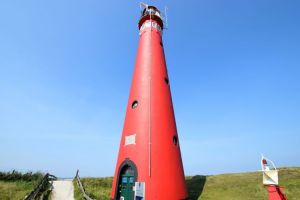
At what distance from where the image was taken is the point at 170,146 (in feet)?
40.0

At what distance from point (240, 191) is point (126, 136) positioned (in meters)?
9.74

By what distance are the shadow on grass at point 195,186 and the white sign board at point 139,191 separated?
6312 millimetres

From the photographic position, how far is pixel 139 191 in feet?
35.5

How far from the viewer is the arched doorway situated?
11.5 meters

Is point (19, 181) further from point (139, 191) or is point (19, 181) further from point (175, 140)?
point (175, 140)

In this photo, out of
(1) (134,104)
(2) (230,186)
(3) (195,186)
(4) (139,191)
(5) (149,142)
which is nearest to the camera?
(4) (139,191)

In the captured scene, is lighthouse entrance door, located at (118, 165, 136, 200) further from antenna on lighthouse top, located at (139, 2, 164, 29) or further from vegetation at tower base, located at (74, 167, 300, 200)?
antenna on lighthouse top, located at (139, 2, 164, 29)

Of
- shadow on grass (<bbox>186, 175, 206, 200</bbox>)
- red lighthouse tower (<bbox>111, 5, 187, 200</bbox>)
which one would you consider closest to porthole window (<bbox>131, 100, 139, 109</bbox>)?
red lighthouse tower (<bbox>111, 5, 187, 200</bbox>)

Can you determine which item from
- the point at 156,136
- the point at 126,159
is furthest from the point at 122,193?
the point at 156,136

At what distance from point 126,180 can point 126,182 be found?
105 mm

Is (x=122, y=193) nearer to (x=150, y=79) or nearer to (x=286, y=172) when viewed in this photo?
(x=150, y=79)

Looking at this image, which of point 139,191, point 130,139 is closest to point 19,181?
point 130,139

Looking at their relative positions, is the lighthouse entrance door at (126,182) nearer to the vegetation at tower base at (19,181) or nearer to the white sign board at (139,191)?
the white sign board at (139,191)

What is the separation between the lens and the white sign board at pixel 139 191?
1065 cm
